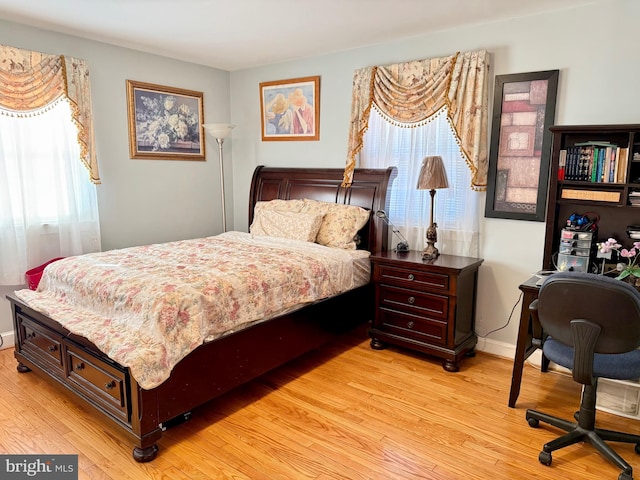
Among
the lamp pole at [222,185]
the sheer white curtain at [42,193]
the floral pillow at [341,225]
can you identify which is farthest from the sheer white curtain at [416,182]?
the sheer white curtain at [42,193]

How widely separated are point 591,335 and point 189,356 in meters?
1.95

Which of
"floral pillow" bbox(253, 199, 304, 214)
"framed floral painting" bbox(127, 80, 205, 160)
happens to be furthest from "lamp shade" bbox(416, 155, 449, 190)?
"framed floral painting" bbox(127, 80, 205, 160)

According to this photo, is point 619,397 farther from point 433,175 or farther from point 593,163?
point 433,175

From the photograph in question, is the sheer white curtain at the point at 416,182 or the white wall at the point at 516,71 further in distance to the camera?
the sheer white curtain at the point at 416,182

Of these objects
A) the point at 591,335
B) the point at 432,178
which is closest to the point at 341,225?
the point at 432,178

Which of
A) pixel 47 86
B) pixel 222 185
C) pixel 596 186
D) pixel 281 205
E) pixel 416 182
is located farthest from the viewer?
pixel 222 185

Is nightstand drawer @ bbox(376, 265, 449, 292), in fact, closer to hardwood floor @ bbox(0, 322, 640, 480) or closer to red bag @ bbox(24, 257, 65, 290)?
hardwood floor @ bbox(0, 322, 640, 480)

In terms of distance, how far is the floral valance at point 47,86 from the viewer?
321cm

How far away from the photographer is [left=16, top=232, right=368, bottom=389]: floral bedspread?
7.36 feet

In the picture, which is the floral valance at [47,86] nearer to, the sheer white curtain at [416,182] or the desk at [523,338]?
the sheer white curtain at [416,182]

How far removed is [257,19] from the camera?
10.5ft

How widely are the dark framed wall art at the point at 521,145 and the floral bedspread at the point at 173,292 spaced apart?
1.21 meters

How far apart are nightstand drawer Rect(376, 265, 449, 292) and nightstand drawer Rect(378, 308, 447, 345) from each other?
0.78 ft

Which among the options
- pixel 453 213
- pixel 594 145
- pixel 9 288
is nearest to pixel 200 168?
pixel 9 288
